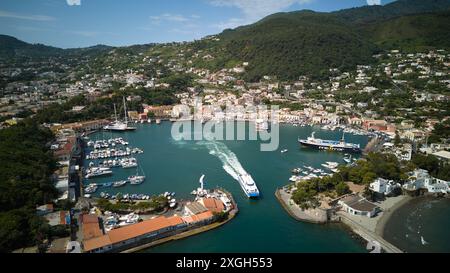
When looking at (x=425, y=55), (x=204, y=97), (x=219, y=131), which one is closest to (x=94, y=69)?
(x=204, y=97)

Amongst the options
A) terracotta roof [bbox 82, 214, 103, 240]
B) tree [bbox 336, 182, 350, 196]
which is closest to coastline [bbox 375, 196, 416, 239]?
tree [bbox 336, 182, 350, 196]

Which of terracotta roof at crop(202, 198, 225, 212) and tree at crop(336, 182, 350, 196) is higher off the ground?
tree at crop(336, 182, 350, 196)

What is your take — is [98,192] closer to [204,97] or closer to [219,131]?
[219,131]

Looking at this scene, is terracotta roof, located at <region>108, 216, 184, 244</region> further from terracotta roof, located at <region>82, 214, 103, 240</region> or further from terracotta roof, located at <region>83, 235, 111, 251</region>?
terracotta roof, located at <region>82, 214, 103, 240</region>

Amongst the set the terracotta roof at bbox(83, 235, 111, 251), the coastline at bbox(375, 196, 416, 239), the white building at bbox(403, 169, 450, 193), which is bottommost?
the coastline at bbox(375, 196, 416, 239)

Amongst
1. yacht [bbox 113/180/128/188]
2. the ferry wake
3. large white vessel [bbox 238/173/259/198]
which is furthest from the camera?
yacht [bbox 113/180/128/188]

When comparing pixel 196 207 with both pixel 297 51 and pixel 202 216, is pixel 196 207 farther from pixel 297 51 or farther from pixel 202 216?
pixel 297 51
